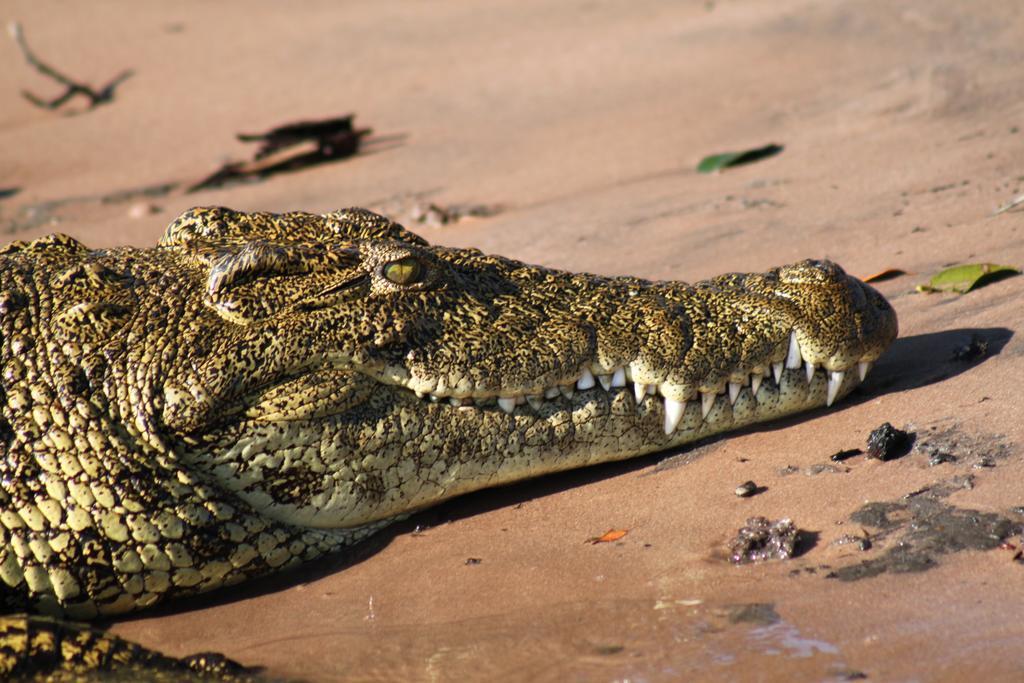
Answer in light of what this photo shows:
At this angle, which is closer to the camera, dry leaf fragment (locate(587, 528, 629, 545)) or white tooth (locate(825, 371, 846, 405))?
dry leaf fragment (locate(587, 528, 629, 545))

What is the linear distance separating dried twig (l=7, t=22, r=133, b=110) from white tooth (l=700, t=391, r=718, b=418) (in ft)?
29.0

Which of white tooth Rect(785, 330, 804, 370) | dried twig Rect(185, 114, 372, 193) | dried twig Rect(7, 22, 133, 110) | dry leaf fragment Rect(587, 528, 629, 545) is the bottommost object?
dry leaf fragment Rect(587, 528, 629, 545)

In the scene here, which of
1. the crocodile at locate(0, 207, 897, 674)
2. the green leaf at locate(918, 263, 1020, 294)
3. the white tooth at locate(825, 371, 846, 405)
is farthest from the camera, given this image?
the green leaf at locate(918, 263, 1020, 294)

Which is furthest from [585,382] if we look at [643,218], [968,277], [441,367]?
[643,218]

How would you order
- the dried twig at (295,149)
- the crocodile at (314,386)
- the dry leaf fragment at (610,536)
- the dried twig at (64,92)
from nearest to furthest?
the crocodile at (314,386), the dry leaf fragment at (610,536), the dried twig at (295,149), the dried twig at (64,92)

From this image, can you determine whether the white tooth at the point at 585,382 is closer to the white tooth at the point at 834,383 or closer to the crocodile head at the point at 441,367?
the crocodile head at the point at 441,367

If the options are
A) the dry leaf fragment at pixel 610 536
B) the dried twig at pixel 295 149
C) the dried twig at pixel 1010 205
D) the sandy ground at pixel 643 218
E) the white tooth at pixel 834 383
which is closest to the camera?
the sandy ground at pixel 643 218

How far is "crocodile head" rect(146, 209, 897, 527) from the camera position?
3656 mm

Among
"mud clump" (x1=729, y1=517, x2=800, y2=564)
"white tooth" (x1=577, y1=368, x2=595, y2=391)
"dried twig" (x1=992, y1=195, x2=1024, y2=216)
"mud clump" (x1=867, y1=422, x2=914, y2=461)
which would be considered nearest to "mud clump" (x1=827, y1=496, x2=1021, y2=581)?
"mud clump" (x1=729, y1=517, x2=800, y2=564)

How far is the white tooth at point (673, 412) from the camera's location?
12.6ft

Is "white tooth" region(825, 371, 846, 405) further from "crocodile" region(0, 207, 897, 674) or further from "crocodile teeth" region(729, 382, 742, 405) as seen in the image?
"crocodile teeth" region(729, 382, 742, 405)

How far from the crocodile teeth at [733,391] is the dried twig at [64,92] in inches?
349

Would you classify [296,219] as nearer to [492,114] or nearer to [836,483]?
[836,483]

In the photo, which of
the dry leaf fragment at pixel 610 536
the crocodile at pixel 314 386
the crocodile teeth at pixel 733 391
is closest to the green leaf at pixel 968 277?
the crocodile at pixel 314 386
